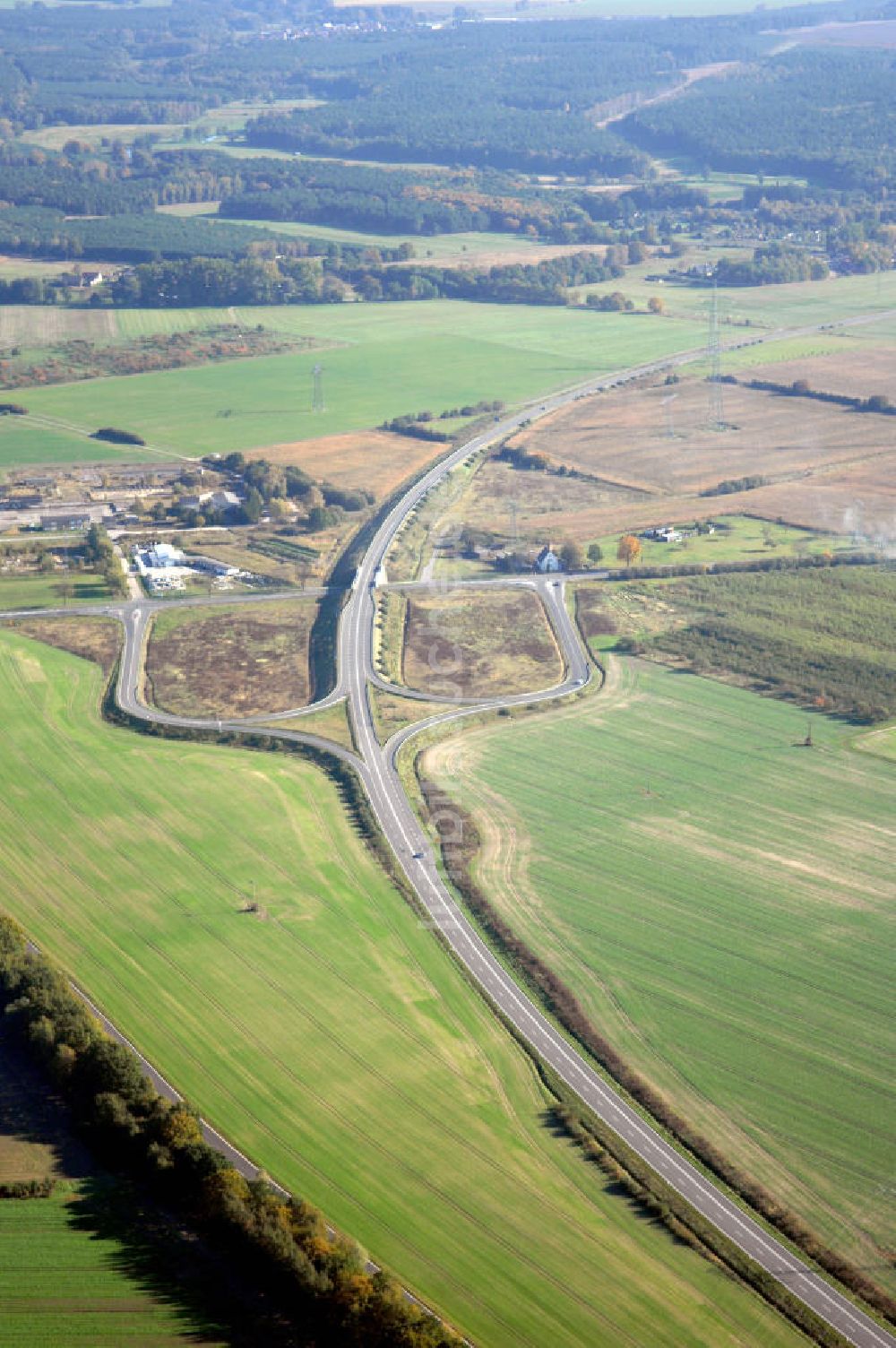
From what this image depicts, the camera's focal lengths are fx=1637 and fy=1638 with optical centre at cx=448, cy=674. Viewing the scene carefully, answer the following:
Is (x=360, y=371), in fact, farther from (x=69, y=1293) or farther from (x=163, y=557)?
(x=69, y=1293)

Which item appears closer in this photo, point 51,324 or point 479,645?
point 479,645

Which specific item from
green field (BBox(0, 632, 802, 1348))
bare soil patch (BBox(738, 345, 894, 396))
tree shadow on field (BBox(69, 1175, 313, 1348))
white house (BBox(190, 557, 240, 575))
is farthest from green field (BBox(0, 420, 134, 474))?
tree shadow on field (BBox(69, 1175, 313, 1348))

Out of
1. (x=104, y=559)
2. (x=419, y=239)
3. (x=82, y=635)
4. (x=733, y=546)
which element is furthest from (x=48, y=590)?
(x=419, y=239)

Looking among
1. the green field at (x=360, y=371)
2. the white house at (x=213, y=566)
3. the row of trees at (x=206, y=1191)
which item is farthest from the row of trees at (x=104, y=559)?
the row of trees at (x=206, y=1191)

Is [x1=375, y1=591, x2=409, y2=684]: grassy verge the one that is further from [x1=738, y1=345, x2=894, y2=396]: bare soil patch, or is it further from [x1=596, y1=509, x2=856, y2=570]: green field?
[x1=738, y1=345, x2=894, y2=396]: bare soil patch

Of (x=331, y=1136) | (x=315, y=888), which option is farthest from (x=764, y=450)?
(x=331, y=1136)

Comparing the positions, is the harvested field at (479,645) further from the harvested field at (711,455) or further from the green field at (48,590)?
the green field at (48,590)

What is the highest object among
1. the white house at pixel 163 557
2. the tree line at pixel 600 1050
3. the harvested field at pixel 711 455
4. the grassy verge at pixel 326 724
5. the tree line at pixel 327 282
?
the tree line at pixel 327 282
